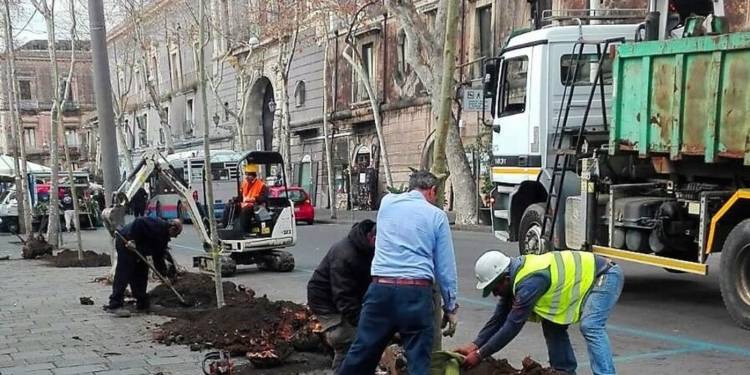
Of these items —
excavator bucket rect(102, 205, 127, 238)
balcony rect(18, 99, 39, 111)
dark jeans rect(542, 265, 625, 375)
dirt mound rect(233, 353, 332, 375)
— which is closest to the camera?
dark jeans rect(542, 265, 625, 375)

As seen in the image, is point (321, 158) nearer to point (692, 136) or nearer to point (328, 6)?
point (328, 6)

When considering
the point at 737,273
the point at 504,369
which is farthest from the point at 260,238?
the point at 504,369

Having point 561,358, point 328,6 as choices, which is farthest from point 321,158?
point 561,358

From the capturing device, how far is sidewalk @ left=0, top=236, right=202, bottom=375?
6.48 m

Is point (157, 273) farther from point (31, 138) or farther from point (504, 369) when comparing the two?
point (31, 138)

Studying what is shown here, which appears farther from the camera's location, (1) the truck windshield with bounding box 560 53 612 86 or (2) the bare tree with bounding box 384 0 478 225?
(2) the bare tree with bounding box 384 0 478 225

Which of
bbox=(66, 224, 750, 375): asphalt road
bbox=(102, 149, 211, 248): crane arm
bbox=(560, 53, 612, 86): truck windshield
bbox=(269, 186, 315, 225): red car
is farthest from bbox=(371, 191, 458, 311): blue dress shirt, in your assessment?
bbox=(269, 186, 315, 225): red car

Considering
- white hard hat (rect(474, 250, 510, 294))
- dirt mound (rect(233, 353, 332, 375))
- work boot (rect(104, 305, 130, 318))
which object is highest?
white hard hat (rect(474, 250, 510, 294))

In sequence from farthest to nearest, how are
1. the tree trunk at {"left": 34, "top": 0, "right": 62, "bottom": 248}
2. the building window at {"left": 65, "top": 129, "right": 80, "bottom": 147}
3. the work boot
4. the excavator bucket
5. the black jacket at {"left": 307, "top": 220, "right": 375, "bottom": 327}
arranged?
the building window at {"left": 65, "top": 129, "right": 80, "bottom": 147}
the tree trunk at {"left": 34, "top": 0, "right": 62, "bottom": 248}
the excavator bucket
the work boot
the black jacket at {"left": 307, "top": 220, "right": 375, "bottom": 327}

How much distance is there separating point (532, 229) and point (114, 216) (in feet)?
18.1

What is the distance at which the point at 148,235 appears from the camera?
30.3ft

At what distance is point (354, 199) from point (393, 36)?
7096 mm

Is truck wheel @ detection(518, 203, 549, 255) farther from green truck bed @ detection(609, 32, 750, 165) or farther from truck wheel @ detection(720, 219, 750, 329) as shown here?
truck wheel @ detection(720, 219, 750, 329)

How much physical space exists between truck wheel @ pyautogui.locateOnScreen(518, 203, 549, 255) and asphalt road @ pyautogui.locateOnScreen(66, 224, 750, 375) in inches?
36.6
